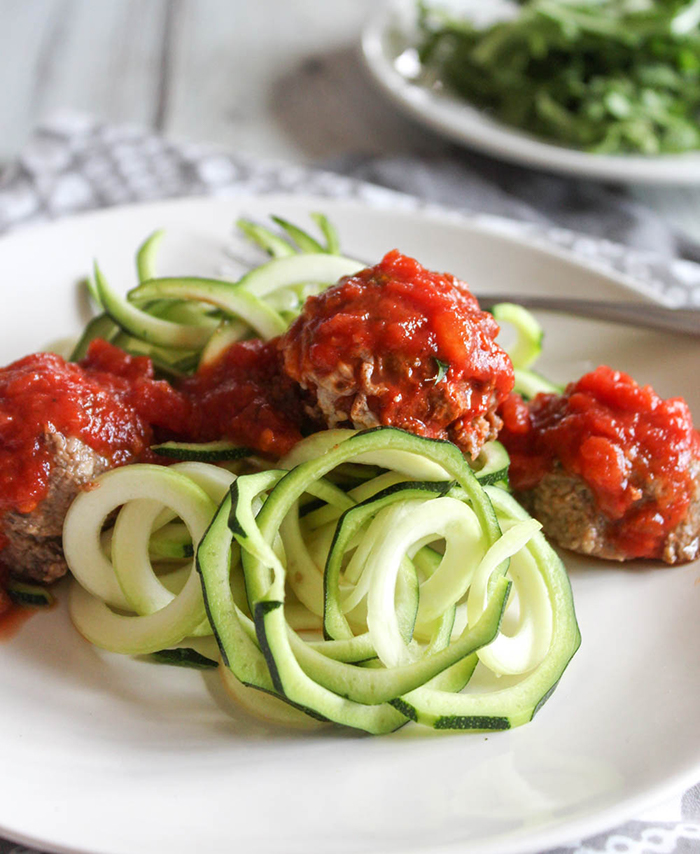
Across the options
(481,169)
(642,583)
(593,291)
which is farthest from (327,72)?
(642,583)

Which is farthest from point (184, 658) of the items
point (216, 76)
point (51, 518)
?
point (216, 76)

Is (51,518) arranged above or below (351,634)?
above

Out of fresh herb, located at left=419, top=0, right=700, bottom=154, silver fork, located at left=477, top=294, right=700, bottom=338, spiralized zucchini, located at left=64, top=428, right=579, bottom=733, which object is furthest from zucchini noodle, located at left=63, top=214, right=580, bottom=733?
fresh herb, located at left=419, top=0, right=700, bottom=154

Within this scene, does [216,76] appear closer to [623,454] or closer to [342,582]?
[623,454]

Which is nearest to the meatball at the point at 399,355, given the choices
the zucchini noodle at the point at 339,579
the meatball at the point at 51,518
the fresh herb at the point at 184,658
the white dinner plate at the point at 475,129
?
the zucchini noodle at the point at 339,579

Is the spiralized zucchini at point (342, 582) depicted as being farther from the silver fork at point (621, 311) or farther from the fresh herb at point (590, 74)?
the fresh herb at point (590, 74)

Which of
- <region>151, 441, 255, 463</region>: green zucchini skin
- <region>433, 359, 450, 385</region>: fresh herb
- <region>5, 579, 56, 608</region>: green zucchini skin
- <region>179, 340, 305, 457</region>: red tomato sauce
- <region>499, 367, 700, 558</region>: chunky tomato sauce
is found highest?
<region>433, 359, 450, 385</region>: fresh herb

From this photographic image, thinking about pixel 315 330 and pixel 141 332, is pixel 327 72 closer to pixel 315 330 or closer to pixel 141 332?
pixel 141 332

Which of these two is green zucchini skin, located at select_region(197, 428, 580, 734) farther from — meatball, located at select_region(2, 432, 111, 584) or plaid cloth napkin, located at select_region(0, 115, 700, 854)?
plaid cloth napkin, located at select_region(0, 115, 700, 854)

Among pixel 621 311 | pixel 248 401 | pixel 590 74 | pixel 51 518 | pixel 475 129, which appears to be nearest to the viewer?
pixel 51 518
